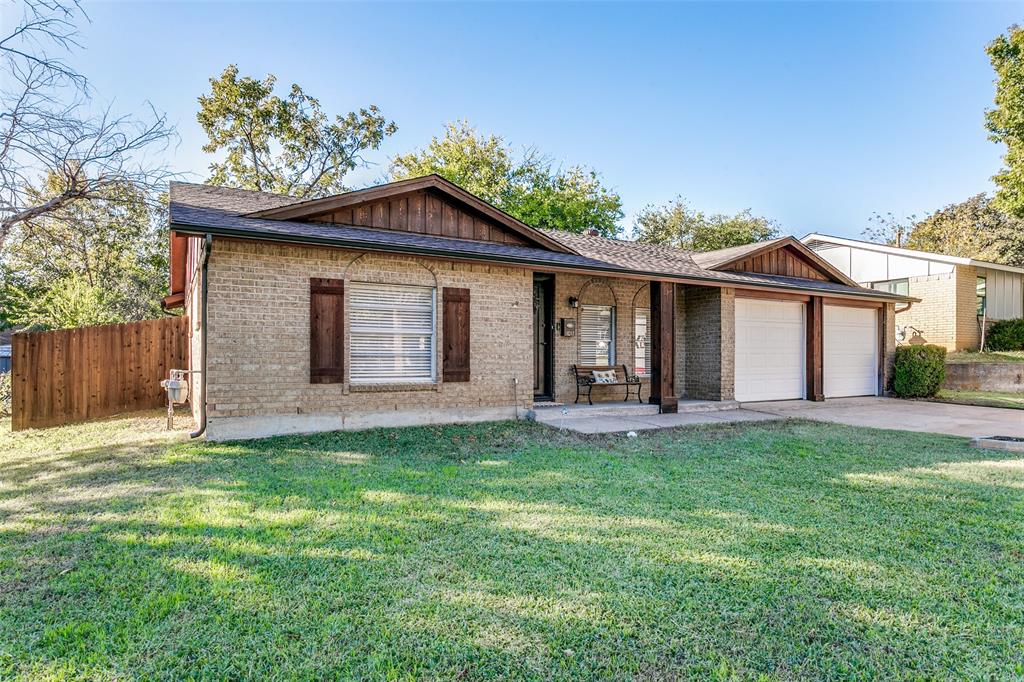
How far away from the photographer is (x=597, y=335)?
1108 centimetres

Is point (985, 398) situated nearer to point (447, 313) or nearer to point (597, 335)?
point (597, 335)

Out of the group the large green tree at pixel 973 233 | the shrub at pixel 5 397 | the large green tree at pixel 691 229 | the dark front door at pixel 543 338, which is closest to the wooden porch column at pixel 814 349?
the dark front door at pixel 543 338

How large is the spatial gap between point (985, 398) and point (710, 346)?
7.60 m

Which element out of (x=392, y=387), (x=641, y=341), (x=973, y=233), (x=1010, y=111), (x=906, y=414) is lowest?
(x=906, y=414)

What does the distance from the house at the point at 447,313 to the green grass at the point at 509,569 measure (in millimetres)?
1782

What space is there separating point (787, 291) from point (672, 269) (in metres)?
3.05

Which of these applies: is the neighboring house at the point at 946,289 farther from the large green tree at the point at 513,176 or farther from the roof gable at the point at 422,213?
the roof gable at the point at 422,213

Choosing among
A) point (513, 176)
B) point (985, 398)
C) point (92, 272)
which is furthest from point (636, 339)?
point (92, 272)

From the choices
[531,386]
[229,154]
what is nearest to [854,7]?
[531,386]

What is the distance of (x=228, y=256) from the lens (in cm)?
696

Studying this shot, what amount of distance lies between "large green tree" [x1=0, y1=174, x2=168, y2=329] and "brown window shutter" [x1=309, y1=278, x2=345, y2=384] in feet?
28.1

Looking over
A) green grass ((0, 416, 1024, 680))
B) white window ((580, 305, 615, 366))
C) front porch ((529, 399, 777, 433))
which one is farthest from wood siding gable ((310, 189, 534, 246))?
green grass ((0, 416, 1024, 680))

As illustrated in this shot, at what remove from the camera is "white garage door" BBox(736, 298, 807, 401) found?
11844mm

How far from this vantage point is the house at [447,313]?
23.3 feet
